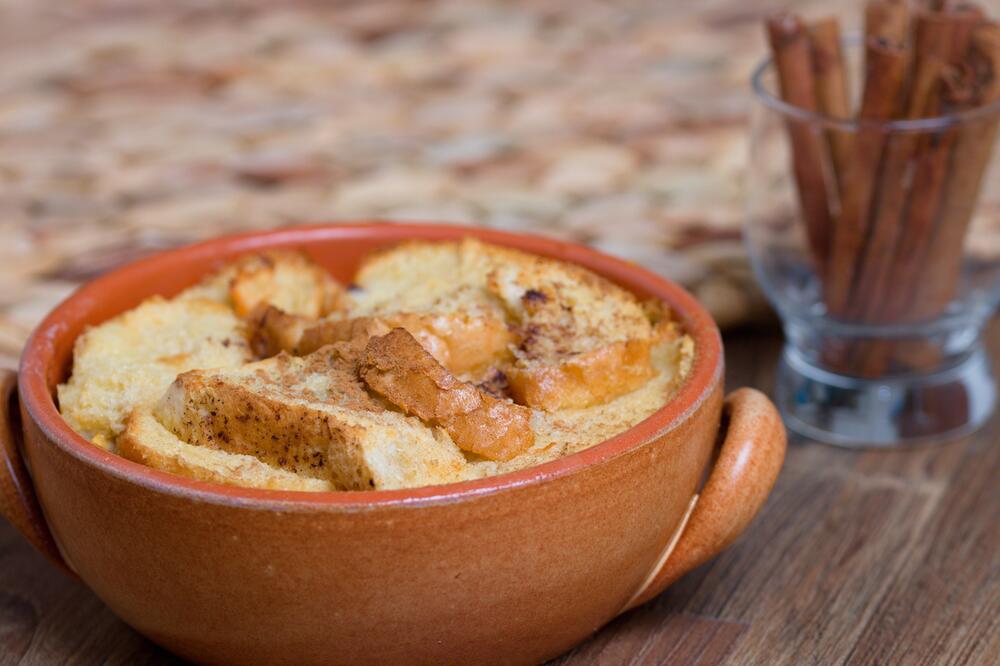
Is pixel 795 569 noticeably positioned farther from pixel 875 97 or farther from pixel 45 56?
pixel 45 56

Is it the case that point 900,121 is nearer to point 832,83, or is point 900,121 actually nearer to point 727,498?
point 832,83

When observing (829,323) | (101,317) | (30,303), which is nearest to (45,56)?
(30,303)

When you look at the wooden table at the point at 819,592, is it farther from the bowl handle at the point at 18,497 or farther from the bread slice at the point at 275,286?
the bread slice at the point at 275,286


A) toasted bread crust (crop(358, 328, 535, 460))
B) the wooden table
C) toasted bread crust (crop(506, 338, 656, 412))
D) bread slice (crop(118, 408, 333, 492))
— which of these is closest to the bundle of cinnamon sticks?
the wooden table

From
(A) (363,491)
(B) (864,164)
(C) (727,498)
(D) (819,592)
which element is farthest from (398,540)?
(B) (864,164)

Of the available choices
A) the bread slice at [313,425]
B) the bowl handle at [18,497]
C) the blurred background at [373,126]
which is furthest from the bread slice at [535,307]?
the blurred background at [373,126]
